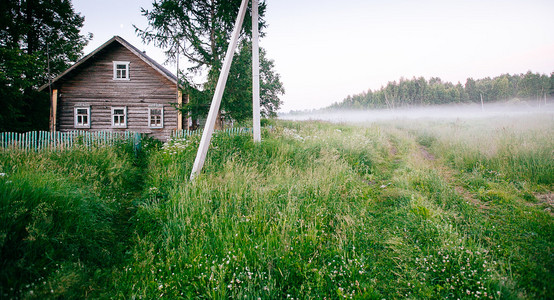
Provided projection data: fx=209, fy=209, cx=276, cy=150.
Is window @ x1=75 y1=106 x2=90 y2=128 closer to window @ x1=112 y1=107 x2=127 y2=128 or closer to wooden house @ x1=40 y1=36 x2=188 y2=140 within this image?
wooden house @ x1=40 y1=36 x2=188 y2=140

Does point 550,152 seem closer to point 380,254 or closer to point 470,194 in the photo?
point 470,194

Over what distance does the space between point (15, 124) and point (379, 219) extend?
2452cm

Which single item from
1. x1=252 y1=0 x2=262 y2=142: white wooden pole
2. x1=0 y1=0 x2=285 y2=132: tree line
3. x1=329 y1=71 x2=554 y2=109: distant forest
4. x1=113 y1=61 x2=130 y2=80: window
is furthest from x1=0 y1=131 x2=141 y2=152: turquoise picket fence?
x1=329 y1=71 x2=554 y2=109: distant forest

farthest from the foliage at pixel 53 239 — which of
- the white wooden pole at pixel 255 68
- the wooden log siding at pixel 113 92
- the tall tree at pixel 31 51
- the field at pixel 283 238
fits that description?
the tall tree at pixel 31 51

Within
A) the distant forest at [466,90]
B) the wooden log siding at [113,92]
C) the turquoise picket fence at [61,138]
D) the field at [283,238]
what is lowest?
the field at [283,238]

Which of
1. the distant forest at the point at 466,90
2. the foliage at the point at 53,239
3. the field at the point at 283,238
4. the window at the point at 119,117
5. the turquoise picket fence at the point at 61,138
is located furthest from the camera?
the distant forest at the point at 466,90

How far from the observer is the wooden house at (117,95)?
14.4 metres

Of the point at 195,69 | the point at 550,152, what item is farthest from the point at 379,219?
the point at 195,69

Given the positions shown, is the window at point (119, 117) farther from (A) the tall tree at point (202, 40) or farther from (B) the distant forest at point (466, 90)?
(B) the distant forest at point (466, 90)

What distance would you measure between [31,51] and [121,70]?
10.3 meters

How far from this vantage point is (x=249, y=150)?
6434mm

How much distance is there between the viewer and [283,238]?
2.81 m

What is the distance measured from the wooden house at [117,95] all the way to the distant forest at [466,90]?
34.7 meters

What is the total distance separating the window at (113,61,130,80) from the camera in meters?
14.6
